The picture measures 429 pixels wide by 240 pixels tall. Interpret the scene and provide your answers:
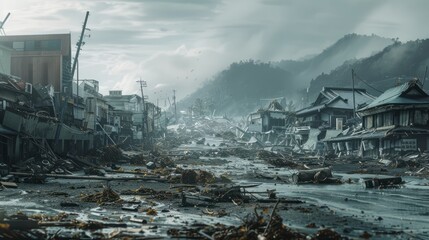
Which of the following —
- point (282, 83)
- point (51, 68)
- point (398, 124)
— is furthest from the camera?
point (282, 83)

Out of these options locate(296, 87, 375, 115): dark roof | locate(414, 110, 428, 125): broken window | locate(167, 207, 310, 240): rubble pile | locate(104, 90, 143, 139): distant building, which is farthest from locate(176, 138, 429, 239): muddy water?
locate(104, 90, 143, 139): distant building

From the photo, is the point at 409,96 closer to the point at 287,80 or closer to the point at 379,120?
the point at 379,120

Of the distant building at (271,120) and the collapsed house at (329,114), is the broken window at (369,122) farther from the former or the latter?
the distant building at (271,120)

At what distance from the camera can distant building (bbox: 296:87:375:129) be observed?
67.9 meters

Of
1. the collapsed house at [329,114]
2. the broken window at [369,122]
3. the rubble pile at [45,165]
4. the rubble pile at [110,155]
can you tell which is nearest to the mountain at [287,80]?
the collapsed house at [329,114]

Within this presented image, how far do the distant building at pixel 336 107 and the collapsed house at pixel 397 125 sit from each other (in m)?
11.8

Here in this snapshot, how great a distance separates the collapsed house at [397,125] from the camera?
4588 cm

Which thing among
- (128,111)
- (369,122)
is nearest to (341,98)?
(369,122)

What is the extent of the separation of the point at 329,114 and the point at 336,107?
1489mm

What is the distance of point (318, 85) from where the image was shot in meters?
123

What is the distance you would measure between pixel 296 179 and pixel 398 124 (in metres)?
25.5

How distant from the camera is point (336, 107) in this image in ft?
225

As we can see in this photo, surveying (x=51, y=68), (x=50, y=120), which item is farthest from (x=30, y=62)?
(x=50, y=120)

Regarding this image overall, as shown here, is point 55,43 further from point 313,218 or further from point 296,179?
point 313,218
